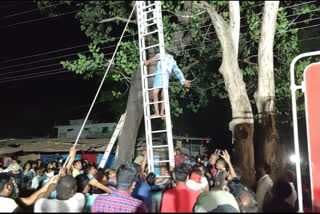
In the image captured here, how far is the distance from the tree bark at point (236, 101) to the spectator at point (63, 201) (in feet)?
10.5

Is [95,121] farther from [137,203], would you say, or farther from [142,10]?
[137,203]

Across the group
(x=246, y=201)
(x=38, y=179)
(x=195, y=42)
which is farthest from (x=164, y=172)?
(x=195, y=42)

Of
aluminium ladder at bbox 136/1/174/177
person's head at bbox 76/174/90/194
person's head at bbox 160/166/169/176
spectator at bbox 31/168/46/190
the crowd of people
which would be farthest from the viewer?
spectator at bbox 31/168/46/190

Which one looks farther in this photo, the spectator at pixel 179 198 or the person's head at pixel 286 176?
the person's head at pixel 286 176

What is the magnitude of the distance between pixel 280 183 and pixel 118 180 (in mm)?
2041

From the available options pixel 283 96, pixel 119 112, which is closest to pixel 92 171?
pixel 283 96

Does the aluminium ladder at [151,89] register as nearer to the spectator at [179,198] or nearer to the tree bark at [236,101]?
the tree bark at [236,101]

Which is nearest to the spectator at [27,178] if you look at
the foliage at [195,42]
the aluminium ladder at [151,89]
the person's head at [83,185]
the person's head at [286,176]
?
the foliage at [195,42]

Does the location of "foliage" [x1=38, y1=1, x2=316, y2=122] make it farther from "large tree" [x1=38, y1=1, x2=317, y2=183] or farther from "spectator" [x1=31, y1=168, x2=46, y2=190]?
"spectator" [x1=31, y1=168, x2=46, y2=190]

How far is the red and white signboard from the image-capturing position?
4.34 meters

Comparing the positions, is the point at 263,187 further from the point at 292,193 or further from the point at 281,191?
the point at 281,191

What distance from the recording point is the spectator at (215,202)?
411 centimetres

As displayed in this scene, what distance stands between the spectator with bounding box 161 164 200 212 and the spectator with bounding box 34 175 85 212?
106 cm

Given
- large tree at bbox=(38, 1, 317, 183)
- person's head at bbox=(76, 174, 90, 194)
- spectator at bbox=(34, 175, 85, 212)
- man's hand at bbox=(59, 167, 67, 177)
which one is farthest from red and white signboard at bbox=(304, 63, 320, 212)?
man's hand at bbox=(59, 167, 67, 177)
